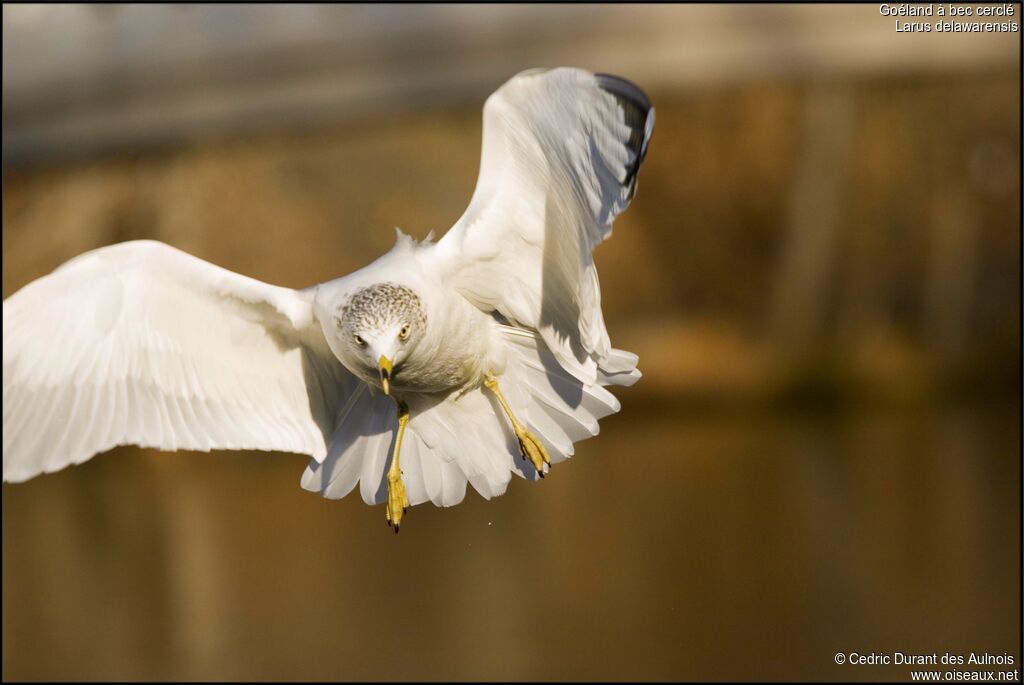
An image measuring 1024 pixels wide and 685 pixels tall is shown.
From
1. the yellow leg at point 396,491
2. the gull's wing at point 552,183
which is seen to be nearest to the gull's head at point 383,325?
the gull's wing at point 552,183

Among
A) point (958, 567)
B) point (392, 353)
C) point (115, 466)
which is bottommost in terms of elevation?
point (958, 567)

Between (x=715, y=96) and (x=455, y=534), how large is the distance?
3.69 metres

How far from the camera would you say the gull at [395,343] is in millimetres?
4227

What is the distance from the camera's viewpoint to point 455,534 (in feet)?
37.1

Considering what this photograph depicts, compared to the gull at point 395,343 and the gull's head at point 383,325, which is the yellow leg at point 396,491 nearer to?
the gull at point 395,343

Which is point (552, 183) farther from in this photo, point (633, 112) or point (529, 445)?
point (529, 445)

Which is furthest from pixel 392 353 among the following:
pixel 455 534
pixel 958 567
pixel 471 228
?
pixel 455 534

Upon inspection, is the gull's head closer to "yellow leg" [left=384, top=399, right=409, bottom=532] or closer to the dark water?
"yellow leg" [left=384, top=399, right=409, bottom=532]

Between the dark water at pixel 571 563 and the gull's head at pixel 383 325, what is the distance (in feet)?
14.8

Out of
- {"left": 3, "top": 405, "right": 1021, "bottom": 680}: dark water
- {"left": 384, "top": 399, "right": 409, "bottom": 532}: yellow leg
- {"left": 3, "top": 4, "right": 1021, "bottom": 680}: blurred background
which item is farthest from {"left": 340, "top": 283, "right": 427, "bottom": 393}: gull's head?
{"left": 3, "top": 4, "right": 1021, "bottom": 680}: blurred background

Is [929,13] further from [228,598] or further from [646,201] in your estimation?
[228,598]

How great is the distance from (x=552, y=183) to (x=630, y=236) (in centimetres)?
763

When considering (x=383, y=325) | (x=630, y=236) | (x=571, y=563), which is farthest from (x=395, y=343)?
(x=630, y=236)

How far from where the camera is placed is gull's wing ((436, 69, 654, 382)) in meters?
4.18
